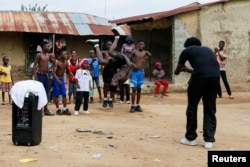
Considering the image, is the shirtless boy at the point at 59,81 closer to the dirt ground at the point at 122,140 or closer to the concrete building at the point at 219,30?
the dirt ground at the point at 122,140

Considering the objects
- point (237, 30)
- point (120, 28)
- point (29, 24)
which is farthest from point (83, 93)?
point (120, 28)

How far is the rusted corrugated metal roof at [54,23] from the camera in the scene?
73.0 feet

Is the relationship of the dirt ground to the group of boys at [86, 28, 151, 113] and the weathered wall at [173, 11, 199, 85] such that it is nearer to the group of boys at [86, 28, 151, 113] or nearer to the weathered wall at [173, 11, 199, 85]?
the group of boys at [86, 28, 151, 113]

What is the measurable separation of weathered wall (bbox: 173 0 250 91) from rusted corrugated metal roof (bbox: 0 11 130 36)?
833cm

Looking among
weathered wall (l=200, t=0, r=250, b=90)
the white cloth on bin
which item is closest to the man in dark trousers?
the white cloth on bin

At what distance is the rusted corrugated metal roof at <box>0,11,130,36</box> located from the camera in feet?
73.0

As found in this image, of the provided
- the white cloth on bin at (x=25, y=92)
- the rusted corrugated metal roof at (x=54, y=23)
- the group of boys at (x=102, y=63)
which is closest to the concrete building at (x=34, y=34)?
the rusted corrugated metal roof at (x=54, y=23)

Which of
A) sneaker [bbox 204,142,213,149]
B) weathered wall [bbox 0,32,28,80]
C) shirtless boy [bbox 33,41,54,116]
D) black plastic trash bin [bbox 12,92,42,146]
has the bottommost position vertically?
sneaker [bbox 204,142,213,149]

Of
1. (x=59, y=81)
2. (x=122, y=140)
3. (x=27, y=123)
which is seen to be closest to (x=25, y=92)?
(x=27, y=123)

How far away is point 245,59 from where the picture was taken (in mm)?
15688

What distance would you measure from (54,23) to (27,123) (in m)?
17.2

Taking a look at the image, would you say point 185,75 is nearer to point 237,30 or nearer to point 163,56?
point 237,30

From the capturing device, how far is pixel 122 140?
23.9 ft

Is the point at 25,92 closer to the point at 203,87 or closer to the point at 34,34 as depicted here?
the point at 203,87
